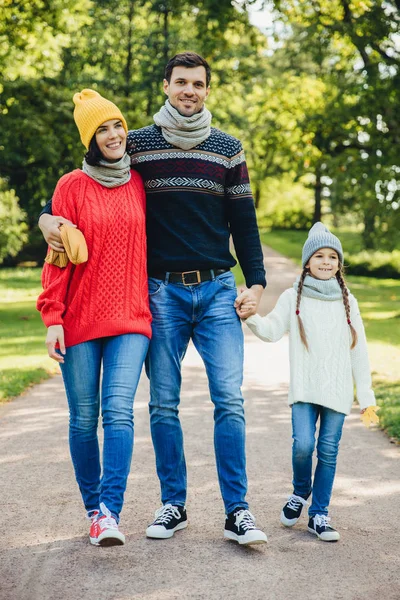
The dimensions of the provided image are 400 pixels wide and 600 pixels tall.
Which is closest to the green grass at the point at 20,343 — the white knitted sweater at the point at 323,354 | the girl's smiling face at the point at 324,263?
the white knitted sweater at the point at 323,354

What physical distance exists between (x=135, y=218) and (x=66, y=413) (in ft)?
12.9

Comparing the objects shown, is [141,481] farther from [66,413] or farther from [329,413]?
[66,413]

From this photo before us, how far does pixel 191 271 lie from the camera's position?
13.2ft

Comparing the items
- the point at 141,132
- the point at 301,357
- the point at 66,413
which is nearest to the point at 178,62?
the point at 141,132

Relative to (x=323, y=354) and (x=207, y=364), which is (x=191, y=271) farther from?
(x=323, y=354)

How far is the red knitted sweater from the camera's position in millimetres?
3854

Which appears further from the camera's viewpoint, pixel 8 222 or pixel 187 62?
pixel 8 222

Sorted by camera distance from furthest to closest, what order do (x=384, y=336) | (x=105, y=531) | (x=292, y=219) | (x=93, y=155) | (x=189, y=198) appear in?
(x=292, y=219) < (x=384, y=336) < (x=189, y=198) < (x=93, y=155) < (x=105, y=531)

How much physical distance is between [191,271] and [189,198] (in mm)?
355

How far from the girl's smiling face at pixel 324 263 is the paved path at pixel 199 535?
1.31m

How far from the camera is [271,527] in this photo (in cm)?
423

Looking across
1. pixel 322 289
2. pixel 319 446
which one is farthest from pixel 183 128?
pixel 319 446

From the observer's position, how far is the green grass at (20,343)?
9109 millimetres

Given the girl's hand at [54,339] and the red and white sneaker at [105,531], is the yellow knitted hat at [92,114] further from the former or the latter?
the red and white sneaker at [105,531]
